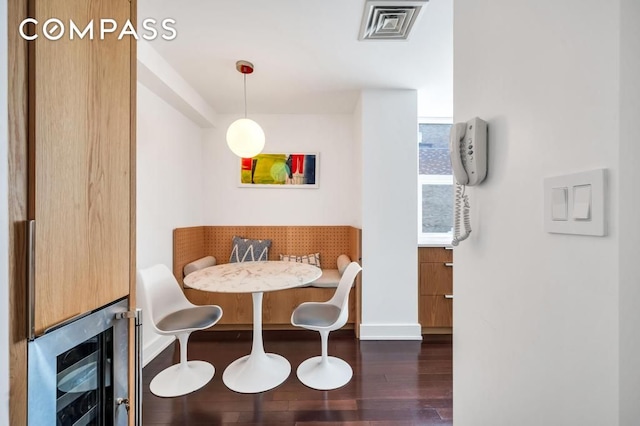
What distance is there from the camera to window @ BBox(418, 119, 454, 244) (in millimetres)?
3346

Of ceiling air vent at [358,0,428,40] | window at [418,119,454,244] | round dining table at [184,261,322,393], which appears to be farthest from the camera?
window at [418,119,454,244]

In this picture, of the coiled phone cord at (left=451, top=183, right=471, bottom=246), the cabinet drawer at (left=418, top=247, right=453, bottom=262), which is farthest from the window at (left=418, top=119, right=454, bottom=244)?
the coiled phone cord at (left=451, top=183, right=471, bottom=246)

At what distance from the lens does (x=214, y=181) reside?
343 centimetres

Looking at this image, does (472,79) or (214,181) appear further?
(214,181)

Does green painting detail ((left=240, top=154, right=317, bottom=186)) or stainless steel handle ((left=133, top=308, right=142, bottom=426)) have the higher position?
green painting detail ((left=240, top=154, right=317, bottom=186))

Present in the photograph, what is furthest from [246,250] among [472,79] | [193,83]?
[472,79]

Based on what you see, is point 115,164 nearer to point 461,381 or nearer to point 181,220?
point 461,381

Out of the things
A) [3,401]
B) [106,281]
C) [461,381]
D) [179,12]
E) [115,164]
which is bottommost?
[461,381]

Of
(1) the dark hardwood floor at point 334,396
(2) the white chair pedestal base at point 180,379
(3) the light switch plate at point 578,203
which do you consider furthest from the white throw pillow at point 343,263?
(3) the light switch plate at point 578,203

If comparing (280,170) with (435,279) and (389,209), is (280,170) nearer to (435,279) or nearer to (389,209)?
(389,209)

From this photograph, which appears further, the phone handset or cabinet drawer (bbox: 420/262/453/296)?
cabinet drawer (bbox: 420/262/453/296)

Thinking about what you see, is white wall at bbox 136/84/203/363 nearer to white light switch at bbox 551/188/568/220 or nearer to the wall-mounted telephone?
the wall-mounted telephone

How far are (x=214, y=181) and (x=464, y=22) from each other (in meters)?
3.17

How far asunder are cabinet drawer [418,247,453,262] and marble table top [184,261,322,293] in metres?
1.28
